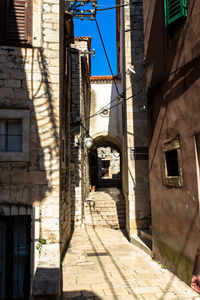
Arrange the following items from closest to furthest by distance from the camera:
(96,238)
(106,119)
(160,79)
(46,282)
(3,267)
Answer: (46,282) → (3,267) → (160,79) → (96,238) → (106,119)

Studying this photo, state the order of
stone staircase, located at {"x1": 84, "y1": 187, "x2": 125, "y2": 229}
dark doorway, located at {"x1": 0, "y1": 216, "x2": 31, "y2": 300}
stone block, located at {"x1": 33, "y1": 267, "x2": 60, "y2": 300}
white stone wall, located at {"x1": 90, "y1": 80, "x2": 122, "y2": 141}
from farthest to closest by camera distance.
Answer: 1. white stone wall, located at {"x1": 90, "y1": 80, "x2": 122, "y2": 141}
2. stone staircase, located at {"x1": 84, "y1": 187, "x2": 125, "y2": 229}
3. dark doorway, located at {"x1": 0, "y1": 216, "x2": 31, "y2": 300}
4. stone block, located at {"x1": 33, "y1": 267, "x2": 60, "y2": 300}

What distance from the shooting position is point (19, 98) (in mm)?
4840

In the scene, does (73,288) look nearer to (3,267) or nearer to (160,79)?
(3,267)

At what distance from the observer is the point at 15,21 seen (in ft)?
16.6

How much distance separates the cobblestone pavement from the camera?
375 cm

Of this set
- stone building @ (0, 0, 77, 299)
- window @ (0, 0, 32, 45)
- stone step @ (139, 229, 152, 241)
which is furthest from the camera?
stone step @ (139, 229, 152, 241)

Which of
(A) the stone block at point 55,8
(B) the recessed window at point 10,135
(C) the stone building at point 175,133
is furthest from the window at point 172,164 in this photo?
(A) the stone block at point 55,8

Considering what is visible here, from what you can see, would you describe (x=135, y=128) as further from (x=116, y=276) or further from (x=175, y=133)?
(x=116, y=276)

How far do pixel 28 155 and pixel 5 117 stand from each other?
0.94m

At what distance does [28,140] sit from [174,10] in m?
3.95

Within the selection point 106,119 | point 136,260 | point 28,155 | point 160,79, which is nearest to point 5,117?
point 28,155

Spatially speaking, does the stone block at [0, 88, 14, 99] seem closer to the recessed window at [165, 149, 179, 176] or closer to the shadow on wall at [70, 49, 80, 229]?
the recessed window at [165, 149, 179, 176]

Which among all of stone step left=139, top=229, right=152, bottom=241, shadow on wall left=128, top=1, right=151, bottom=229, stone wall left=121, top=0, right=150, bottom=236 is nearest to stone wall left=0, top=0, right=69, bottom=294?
stone step left=139, top=229, right=152, bottom=241

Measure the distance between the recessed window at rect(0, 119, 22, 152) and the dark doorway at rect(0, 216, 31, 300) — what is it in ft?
4.81
